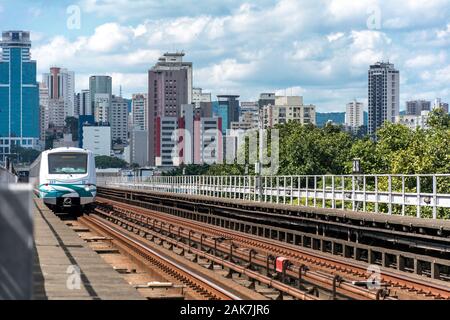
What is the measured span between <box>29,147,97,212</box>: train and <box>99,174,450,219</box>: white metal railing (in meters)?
8.70

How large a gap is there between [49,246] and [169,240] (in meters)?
6.42

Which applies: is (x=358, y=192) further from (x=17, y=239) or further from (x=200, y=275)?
(x=17, y=239)

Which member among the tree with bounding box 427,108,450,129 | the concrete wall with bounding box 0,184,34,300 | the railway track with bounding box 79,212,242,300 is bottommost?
the railway track with bounding box 79,212,242,300

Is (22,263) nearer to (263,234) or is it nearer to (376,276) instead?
(376,276)

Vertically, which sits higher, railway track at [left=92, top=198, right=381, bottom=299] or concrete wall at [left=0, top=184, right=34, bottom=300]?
concrete wall at [left=0, top=184, right=34, bottom=300]

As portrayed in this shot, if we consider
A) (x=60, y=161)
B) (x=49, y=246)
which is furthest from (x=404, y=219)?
(x=60, y=161)

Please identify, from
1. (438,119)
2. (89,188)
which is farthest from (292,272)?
(438,119)

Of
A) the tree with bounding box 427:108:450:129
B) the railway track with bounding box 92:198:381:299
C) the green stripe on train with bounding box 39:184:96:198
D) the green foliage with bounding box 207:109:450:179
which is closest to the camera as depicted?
the railway track with bounding box 92:198:381:299

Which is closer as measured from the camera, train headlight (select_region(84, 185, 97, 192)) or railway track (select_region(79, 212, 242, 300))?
railway track (select_region(79, 212, 242, 300))

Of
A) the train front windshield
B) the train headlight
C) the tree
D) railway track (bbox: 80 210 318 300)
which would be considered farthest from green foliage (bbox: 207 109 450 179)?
railway track (bbox: 80 210 318 300)

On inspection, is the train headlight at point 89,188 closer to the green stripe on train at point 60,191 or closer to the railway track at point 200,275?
the green stripe on train at point 60,191

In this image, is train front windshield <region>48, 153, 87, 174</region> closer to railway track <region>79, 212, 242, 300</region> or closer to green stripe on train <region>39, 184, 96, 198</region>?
green stripe on train <region>39, 184, 96, 198</region>

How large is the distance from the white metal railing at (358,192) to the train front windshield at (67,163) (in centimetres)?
897

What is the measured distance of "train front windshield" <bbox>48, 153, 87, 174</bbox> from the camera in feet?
149
